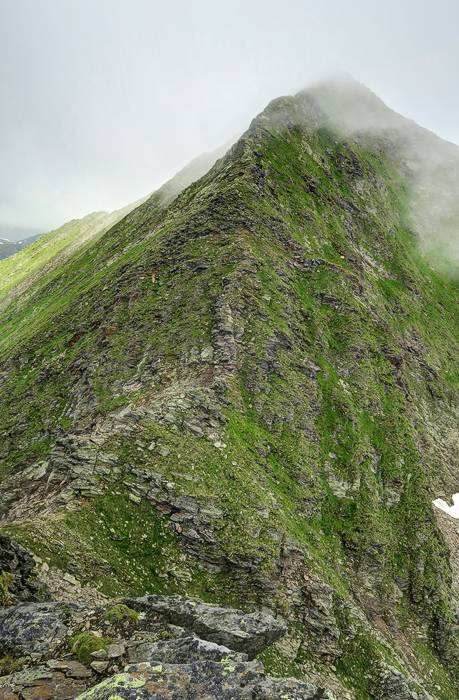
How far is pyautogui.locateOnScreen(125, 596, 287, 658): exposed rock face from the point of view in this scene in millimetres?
15953

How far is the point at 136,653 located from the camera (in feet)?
42.9

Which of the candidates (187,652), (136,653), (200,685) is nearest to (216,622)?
(187,652)

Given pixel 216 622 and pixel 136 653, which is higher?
pixel 136 653

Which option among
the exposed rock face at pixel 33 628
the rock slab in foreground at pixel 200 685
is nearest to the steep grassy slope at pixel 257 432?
the exposed rock face at pixel 33 628

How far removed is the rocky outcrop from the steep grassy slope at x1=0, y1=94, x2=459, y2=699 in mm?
6714

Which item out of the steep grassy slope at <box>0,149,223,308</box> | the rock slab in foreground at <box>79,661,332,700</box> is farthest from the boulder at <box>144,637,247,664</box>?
the steep grassy slope at <box>0,149,223,308</box>

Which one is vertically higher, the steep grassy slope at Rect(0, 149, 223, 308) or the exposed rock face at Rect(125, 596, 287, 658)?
the steep grassy slope at Rect(0, 149, 223, 308)

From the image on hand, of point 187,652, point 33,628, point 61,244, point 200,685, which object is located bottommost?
point 187,652

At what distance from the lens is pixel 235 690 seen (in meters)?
11.6

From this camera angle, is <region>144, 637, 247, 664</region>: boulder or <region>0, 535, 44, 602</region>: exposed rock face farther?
<region>0, 535, 44, 602</region>: exposed rock face

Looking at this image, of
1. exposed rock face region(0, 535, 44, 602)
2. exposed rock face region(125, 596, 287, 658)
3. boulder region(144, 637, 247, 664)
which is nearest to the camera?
boulder region(144, 637, 247, 664)

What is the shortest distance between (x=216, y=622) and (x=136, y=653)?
14.1ft

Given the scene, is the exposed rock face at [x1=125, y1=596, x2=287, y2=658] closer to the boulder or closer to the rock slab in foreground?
the boulder

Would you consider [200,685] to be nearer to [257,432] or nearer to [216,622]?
[216,622]
